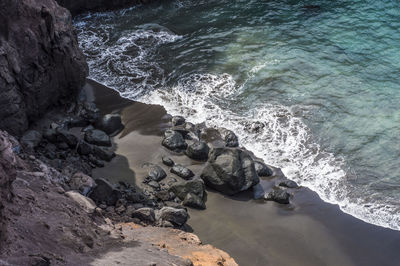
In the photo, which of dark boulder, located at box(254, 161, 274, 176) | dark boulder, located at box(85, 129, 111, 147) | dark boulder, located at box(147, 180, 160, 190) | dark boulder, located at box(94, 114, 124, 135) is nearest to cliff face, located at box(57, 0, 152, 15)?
dark boulder, located at box(94, 114, 124, 135)

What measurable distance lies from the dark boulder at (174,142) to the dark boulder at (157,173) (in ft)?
3.18

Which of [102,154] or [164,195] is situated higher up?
[102,154]

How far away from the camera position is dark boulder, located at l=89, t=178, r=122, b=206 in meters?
8.82

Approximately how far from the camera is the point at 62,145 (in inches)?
411

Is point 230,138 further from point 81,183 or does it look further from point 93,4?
point 93,4

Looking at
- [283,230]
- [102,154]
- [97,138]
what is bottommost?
[283,230]

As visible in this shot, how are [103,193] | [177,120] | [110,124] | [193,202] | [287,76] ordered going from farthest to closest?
[287,76]
[177,120]
[110,124]
[193,202]
[103,193]

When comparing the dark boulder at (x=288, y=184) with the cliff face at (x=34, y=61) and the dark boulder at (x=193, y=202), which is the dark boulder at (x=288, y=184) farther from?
the cliff face at (x=34, y=61)

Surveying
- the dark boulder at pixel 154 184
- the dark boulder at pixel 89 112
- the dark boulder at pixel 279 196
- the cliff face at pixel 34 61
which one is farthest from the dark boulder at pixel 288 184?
the cliff face at pixel 34 61

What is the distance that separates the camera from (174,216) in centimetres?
868

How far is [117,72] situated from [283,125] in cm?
614

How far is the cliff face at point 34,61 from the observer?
9.98 meters

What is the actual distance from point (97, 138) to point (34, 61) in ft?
7.99

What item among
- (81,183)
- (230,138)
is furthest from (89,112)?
(230,138)
